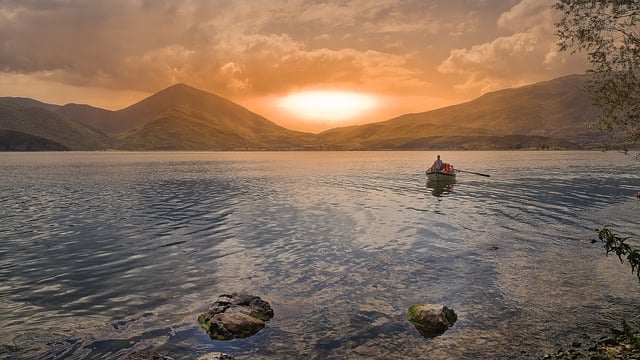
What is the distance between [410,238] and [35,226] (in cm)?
3334

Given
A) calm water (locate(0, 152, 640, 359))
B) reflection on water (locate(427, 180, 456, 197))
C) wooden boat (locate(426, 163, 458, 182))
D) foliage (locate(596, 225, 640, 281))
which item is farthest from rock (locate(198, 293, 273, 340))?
wooden boat (locate(426, 163, 458, 182))

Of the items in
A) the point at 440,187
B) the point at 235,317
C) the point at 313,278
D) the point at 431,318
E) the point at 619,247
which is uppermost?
the point at 619,247

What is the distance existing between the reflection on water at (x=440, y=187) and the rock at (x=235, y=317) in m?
50.3

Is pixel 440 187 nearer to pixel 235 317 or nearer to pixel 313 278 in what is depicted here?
pixel 313 278

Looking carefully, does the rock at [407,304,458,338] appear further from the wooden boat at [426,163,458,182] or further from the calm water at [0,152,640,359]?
the wooden boat at [426,163,458,182]

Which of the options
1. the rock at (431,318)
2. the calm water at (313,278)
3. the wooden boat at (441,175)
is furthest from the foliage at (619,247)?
the wooden boat at (441,175)

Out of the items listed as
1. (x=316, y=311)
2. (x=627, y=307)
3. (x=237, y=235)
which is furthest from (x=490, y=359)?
(x=237, y=235)

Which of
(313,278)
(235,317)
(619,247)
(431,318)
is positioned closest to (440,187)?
(313,278)

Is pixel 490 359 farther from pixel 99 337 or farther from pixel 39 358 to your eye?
pixel 39 358

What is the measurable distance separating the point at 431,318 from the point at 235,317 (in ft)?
26.5

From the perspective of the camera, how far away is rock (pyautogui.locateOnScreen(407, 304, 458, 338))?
17.8 meters

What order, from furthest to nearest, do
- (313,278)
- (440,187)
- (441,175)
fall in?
(441,175), (440,187), (313,278)

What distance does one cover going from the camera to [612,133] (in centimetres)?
2262

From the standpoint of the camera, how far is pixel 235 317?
18.1 m
